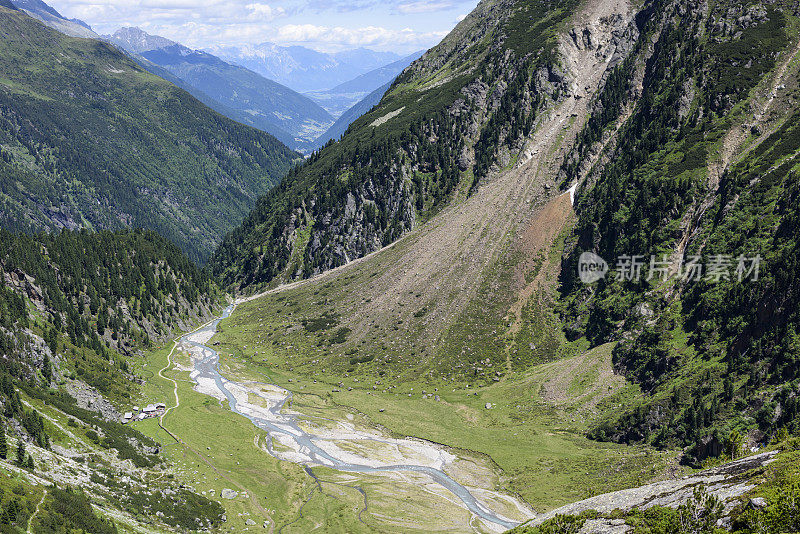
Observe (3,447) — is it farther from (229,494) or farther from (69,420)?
(229,494)

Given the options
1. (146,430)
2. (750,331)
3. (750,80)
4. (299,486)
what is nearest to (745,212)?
(750,331)

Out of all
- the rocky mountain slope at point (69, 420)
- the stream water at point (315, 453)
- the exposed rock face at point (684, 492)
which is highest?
the exposed rock face at point (684, 492)

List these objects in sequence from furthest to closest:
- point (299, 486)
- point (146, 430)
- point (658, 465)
→ point (146, 430), point (299, 486), point (658, 465)

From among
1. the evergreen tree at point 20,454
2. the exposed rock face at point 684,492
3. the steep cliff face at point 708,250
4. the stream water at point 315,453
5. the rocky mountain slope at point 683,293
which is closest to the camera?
the exposed rock face at point 684,492

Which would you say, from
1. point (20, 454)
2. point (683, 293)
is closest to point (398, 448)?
point (20, 454)

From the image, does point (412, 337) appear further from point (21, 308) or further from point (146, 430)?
→ point (21, 308)

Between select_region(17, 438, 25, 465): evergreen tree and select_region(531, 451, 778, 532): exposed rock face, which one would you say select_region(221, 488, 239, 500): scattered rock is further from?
select_region(531, 451, 778, 532): exposed rock face

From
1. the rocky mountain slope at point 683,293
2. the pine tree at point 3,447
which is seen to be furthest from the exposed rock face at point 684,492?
the pine tree at point 3,447

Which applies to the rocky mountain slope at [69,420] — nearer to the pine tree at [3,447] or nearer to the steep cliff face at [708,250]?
the pine tree at [3,447]
